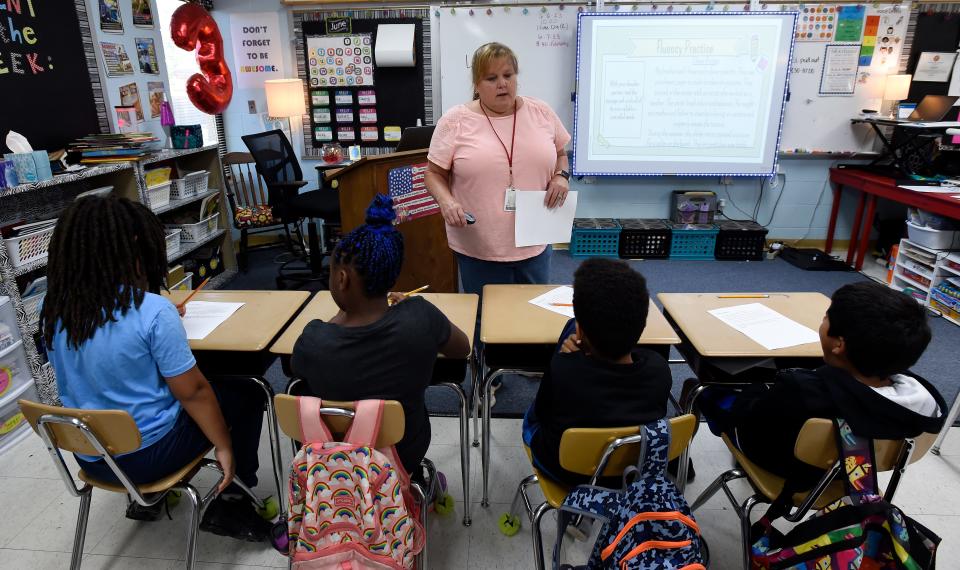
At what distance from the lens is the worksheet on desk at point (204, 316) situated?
162 cm

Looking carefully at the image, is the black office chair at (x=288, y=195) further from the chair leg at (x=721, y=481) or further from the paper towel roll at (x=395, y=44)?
the chair leg at (x=721, y=481)

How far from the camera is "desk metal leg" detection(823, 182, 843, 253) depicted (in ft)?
14.4

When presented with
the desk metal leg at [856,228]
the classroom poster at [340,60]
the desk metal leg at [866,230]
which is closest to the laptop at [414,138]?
the classroom poster at [340,60]

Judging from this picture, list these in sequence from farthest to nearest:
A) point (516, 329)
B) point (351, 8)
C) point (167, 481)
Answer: point (351, 8), point (516, 329), point (167, 481)

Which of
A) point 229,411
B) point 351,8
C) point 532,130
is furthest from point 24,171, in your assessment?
point 351,8

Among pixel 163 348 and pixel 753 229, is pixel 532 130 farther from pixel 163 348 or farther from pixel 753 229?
pixel 753 229

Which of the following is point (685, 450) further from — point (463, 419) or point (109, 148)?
point (109, 148)

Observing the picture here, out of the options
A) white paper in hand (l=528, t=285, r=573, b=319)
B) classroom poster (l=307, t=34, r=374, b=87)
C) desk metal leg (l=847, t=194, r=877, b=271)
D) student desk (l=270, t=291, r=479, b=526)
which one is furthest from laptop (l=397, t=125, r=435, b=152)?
desk metal leg (l=847, t=194, r=877, b=271)

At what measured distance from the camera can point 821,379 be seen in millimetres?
1237

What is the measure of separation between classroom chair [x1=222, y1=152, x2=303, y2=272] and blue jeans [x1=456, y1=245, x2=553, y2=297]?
1953 mm

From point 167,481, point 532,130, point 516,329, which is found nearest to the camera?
point 167,481

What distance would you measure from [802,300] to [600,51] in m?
2.87

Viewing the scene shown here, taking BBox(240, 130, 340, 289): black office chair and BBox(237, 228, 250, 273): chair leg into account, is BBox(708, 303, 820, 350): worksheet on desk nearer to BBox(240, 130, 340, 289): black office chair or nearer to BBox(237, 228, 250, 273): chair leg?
BBox(240, 130, 340, 289): black office chair

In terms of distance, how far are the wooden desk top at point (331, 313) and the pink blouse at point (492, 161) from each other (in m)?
0.30
